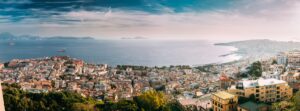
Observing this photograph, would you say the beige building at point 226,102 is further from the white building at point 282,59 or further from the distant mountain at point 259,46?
the white building at point 282,59

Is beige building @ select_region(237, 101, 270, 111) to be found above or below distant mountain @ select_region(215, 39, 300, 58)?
below

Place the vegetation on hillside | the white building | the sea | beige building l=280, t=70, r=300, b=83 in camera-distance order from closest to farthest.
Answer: the vegetation on hillside, beige building l=280, t=70, r=300, b=83, the sea, the white building

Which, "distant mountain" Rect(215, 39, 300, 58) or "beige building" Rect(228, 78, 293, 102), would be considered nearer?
"beige building" Rect(228, 78, 293, 102)

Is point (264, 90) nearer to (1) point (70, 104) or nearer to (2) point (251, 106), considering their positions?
(2) point (251, 106)

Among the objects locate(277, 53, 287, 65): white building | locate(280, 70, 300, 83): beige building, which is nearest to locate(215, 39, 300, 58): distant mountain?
locate(277, 53, 287, 65): white building

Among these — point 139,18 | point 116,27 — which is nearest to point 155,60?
point 116,27

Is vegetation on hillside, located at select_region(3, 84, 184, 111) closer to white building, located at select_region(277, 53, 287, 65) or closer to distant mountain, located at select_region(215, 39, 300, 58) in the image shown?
distant mountain, located at select_region(215, 39, 300, 58)
